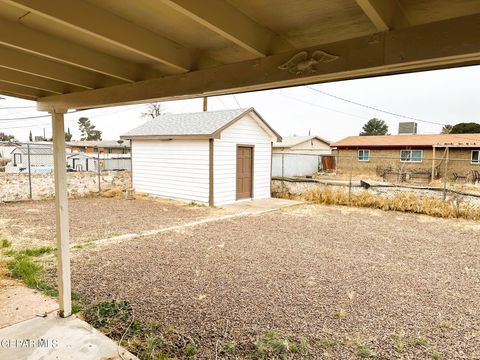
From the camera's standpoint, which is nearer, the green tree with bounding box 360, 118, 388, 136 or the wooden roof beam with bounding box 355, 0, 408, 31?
the wooden roof beam with bounding box 355, 0, 408, 31

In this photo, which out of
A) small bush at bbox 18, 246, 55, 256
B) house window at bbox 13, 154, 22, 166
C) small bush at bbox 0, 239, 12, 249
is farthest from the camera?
house window at bbox 13, 154, 22, 166

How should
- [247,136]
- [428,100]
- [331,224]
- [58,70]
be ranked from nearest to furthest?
[58,70] < [331,224] < [247,136] < [428,100]

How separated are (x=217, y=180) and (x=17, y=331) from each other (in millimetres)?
7669

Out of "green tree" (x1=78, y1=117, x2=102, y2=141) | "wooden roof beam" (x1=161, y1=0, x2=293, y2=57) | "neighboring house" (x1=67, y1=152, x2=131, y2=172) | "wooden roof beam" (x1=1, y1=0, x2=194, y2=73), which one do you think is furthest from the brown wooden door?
"green tree" (x1=78, y1=117, x2=102, y2=141)

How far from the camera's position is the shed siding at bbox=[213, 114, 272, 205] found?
1025 centimetres

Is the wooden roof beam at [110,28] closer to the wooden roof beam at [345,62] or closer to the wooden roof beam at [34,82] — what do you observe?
the wooden roof beam at [345,62]

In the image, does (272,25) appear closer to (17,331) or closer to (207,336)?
(207,336)

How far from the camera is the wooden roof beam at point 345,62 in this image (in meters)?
1.25

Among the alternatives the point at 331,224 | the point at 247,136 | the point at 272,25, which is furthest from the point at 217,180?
the point at 272,25

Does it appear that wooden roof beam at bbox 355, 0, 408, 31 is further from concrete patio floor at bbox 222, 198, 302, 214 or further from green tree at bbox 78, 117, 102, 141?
green tree at bbox 78, 117, 102, 141

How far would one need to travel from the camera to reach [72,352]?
247 centimetres

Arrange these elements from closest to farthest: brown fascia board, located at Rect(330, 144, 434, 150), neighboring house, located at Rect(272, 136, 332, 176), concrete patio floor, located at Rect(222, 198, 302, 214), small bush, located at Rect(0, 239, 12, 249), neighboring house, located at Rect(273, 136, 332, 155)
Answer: small bush, located at Rect(0, 239, 12, 249) < concrete patio floor, located at Rect(222, 198, 302, 214) < neighboring house, located at Rect(272, 136, 332, 176) < brown fascia board, located at Rect(330, 144, 434, 150) < neighboring house, located at Rect(273, 136, 332, 155)

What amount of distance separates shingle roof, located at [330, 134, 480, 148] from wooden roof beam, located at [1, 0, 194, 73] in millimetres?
20636

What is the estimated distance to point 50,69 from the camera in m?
2.41
